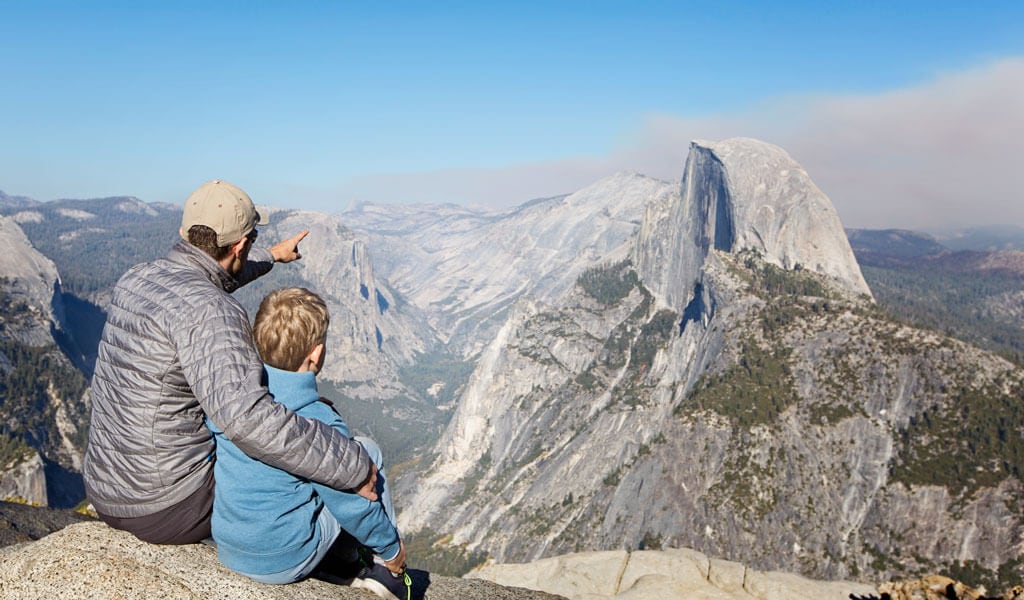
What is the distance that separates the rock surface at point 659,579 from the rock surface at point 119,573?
44.6ft

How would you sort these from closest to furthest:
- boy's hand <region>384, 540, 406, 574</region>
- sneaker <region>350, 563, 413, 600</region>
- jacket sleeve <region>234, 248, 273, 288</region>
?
1. boy's hand <region>384, 540, 406, 574</region>
2. sneaker <region>350, 563, 413, 600</region>
3. jacket sleeve <region>234, 248, 273, 288</region>

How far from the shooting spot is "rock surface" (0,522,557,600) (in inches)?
259

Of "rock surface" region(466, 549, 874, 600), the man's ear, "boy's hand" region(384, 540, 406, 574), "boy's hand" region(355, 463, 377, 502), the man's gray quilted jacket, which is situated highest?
the man's ear

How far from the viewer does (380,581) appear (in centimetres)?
793

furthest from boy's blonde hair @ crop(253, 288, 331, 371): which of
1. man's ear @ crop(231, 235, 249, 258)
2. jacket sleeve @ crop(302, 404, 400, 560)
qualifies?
man's ear @ crop(231, 235, 249, 258)

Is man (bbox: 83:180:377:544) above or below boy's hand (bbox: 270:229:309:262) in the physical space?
below

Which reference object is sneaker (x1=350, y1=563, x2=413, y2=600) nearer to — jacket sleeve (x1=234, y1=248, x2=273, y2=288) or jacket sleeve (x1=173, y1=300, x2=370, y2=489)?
jacket sleeve (x1=173, y1=300, x2=370, y2=489)

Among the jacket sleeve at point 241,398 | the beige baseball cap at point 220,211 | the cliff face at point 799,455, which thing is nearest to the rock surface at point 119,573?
the jacket sleeve at point 241,398

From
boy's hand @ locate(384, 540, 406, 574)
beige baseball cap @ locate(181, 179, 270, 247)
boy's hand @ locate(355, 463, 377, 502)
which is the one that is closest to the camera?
boy's hand @ locate(355, 463, 377, 502)

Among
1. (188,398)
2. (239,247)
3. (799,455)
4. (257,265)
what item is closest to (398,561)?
(188,398)

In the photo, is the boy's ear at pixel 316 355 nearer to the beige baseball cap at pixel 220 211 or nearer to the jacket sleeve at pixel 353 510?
the jacket sleeve at pixel 353 510

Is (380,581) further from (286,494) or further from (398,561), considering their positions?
(286,494)

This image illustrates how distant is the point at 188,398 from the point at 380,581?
12.4 ft

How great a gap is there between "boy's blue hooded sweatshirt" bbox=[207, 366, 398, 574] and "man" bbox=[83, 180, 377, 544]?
1.14ft
